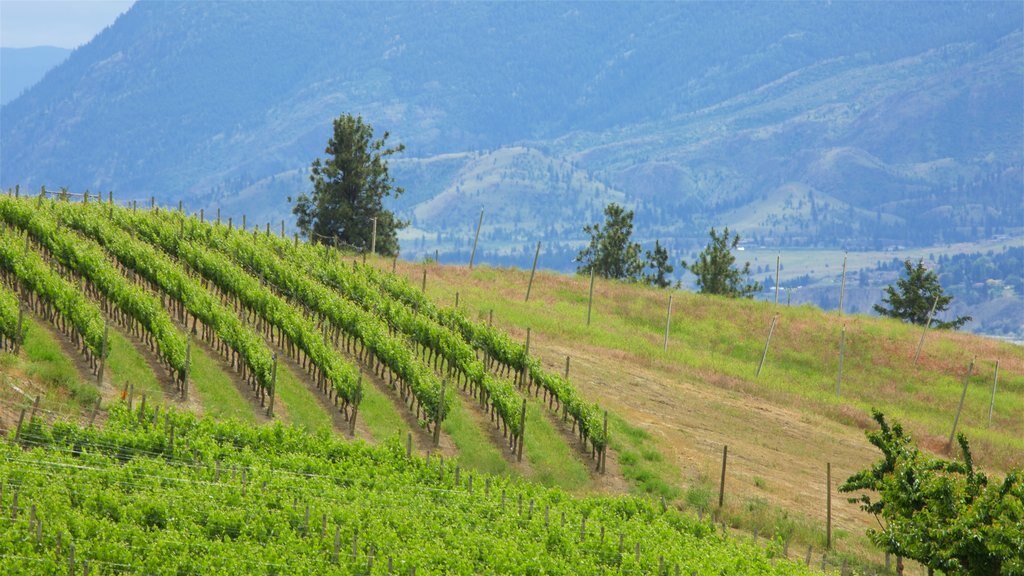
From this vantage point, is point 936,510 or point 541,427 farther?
point 541,427

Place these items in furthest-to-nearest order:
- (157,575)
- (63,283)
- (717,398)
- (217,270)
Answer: (717,398) < (217,270) < (63,283) < (157,575)

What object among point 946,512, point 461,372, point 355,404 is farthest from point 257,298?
point 946,512

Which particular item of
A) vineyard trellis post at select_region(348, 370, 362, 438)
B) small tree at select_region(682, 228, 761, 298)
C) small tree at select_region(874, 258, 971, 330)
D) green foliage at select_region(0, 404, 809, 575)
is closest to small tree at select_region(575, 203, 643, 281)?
small tree at select_region(682, 228, 761, 298)

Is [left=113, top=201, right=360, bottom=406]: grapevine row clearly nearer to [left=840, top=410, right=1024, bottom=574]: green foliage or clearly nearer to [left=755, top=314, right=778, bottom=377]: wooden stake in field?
[left=840, top=410, right=1024, bottom=574]: green foliage

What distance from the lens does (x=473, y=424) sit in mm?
49000

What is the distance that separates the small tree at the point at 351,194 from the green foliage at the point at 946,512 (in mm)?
61516

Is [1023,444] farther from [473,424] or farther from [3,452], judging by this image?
[3,452]

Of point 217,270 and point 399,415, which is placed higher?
point 217,270

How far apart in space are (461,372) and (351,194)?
151 feet

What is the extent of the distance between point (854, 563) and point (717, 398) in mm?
20485

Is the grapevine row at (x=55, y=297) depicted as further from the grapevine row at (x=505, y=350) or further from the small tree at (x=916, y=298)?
the small tree at (x=916, y=298)

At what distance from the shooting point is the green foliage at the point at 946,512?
33.2 m

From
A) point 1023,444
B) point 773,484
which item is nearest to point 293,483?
point 773,484

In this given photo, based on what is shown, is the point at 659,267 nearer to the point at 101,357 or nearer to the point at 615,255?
the point at 615,255
